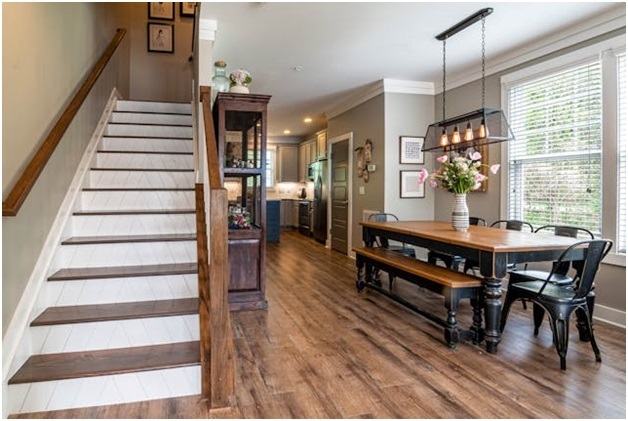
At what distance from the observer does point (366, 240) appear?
461 cm

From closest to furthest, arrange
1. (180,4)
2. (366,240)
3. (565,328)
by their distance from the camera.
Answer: (565,328)
(366,240)
(180,4)

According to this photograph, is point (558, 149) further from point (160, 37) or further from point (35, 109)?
point (160, 37)

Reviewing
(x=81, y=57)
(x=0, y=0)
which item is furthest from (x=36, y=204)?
(x=81, y=57)

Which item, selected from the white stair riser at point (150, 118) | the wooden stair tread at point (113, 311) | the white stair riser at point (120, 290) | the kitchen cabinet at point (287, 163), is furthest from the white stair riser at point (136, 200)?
the kitchen cabinet at point (287, 163)

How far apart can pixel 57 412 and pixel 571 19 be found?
4.73 metres

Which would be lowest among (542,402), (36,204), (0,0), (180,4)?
(542,402)

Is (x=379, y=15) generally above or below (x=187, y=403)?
above

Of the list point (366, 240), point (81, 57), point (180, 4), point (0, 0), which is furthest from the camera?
point (180, 4)

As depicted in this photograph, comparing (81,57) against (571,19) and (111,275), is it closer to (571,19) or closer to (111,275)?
(111,275)

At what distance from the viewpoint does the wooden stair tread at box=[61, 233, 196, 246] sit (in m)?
2.67

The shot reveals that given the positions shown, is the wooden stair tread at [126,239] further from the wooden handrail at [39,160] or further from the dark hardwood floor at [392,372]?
the dark hardwood floor at [392,372]

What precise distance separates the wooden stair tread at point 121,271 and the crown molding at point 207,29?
2207 millimetres

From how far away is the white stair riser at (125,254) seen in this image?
2.62 m

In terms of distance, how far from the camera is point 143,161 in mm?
3799
